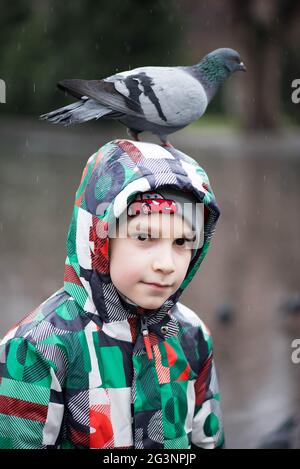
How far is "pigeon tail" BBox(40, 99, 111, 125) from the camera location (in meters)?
2.07

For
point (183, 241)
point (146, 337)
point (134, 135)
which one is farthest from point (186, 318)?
point (134, 135)

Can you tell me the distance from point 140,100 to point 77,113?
197mm

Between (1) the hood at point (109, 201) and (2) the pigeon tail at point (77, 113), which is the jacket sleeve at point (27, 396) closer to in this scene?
(1) the hood at point (109, 201)

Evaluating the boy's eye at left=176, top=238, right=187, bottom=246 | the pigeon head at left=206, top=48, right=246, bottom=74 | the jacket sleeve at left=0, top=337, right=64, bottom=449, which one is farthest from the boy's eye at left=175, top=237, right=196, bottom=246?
the pigeon head at left=206, top=48, right=246, bottom=74

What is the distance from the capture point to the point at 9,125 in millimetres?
20500

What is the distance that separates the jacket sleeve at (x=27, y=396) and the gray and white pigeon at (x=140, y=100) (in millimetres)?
669

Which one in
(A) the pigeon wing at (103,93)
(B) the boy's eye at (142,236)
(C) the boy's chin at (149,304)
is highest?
(A) the pigeon wing at (103,93)

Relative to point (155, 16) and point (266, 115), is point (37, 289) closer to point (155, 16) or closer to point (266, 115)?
point (155, 16)

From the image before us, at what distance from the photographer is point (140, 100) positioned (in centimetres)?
219

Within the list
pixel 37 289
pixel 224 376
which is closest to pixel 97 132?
pixel 37 289

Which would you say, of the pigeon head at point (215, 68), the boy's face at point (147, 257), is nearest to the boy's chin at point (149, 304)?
the boy's face at point (147, 257)

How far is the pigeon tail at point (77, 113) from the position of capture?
2074mm

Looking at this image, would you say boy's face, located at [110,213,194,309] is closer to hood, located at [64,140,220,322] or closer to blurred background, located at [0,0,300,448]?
hood, located at [64,140,220,322]

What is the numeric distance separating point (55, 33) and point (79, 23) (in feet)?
2.60
